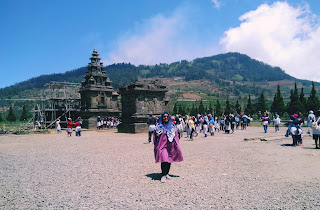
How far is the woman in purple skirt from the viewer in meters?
6.90

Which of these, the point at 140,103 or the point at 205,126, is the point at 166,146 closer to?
the point at 205,126

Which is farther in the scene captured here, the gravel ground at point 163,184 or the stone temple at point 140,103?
the stone temple at point 140,103

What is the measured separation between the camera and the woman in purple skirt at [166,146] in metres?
6.90

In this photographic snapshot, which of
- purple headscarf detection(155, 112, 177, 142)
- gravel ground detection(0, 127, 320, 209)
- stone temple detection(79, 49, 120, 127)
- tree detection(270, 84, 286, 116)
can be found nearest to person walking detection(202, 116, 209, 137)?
gravel ground detection(0, 127, 320, 209)

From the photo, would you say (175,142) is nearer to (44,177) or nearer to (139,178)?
(139,178)

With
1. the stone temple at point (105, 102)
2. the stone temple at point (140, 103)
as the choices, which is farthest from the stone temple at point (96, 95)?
the stone temple at point (140, 103)

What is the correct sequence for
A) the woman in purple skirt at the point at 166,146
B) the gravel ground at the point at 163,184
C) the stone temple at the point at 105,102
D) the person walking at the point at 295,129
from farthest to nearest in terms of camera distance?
the stone temple at the point at 105,102, the person walking at the point at 295,129, the woman in purple skirt at the point at 166,146, the gravel ground at the point at 163,184

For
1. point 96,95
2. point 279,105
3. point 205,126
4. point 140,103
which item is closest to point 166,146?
point 205,126

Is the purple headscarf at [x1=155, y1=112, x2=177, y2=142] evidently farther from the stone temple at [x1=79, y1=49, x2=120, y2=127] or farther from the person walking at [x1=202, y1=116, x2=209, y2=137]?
the stone temple at [x1=79, y1=49, x2=120, y2=127]

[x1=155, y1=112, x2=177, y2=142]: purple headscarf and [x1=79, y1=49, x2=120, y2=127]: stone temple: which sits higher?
[x1=79, y1=49, x2=120, y2=127]: stone temple

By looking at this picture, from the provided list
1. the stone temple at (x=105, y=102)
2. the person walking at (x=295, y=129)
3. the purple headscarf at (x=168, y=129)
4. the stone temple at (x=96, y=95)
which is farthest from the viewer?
the stone temple at (x=96, y=95)

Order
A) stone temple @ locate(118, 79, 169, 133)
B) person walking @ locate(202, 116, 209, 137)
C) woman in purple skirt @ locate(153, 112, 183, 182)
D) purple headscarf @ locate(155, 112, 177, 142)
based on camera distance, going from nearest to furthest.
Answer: woman in purple skirt @ locate(153, 112, 183, 182) → purple headscarf @ locate(155, 112, 177, 142) → person walking @ locate(202, 116, 209, 137) → stone temple @ locate(118, 79, 169, 133)

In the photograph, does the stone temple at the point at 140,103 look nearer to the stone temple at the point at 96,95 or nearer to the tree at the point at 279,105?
the stone temple at the point at 96,95

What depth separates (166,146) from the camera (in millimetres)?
7098
